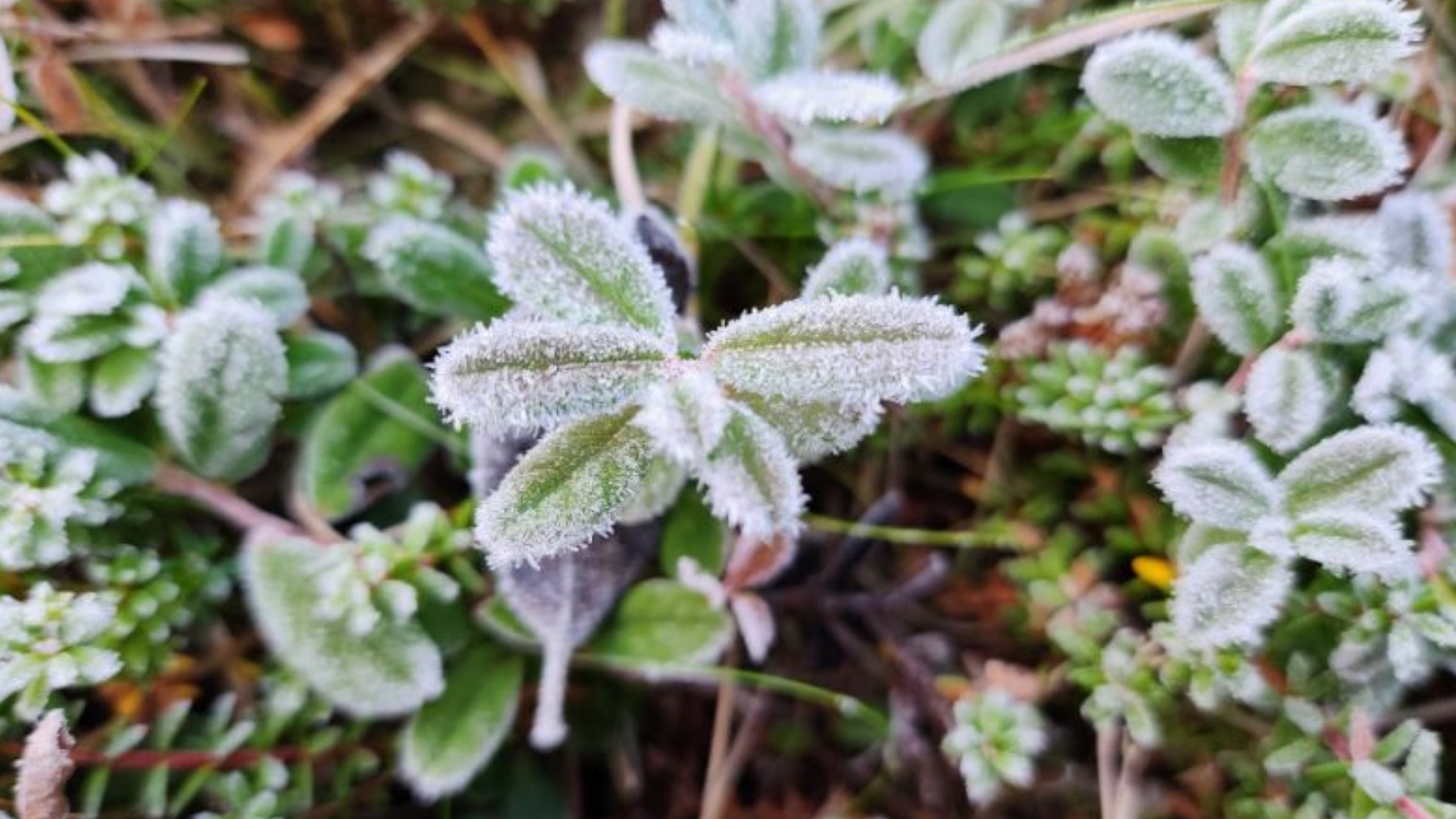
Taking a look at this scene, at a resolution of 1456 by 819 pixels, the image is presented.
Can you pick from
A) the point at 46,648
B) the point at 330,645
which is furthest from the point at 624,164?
the point at 46,648

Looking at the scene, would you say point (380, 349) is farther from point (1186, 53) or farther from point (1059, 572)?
point (1186, 53)

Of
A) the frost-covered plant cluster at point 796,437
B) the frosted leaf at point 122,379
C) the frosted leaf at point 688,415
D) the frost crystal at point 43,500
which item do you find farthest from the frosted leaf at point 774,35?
the frost crystal at point 43,500

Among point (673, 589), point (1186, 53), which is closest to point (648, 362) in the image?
point (673, 589)

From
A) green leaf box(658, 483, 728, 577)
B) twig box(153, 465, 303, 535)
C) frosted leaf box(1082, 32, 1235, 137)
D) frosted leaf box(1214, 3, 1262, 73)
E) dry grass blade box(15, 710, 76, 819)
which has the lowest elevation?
dry grass blade box(15, 710, 76, 819)

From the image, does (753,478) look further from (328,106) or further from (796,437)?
(328,106)

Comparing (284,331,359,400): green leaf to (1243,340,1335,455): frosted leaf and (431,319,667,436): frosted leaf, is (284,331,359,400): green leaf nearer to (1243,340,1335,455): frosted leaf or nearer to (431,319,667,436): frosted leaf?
(431,319,667,436): frosted leaf

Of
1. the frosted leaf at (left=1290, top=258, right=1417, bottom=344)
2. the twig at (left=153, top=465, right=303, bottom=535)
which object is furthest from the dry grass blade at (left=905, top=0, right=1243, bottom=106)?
the twig at (left=153, top=465, right=303, bottom=535)
